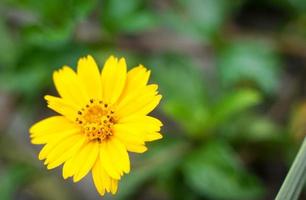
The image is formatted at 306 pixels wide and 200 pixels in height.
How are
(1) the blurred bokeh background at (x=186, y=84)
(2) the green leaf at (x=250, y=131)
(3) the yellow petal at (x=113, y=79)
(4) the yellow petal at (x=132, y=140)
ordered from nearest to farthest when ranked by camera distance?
1. (4) the yellow petal at (x=132, y=140)
2. (3) the yellow petal at (x=113, y=79)
3. (1) the blurred bokeh background at (x=186, y=84)
4. (2) the green leaf at (x=250, y=131)

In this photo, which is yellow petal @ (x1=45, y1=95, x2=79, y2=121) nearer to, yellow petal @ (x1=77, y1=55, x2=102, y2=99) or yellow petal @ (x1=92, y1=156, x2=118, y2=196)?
yellow petal @ (x1=77, y1=55, x2=102, y2=99)

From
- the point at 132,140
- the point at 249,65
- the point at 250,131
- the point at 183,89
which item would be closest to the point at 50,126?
the point at 132,140

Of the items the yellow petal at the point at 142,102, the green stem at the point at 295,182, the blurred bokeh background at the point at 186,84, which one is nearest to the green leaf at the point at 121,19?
the blurred bokeh background at the point at 186,84

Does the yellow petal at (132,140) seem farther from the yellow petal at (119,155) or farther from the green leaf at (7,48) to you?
the green leaf at (7,48)

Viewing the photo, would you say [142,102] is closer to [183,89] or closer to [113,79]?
[113,79]

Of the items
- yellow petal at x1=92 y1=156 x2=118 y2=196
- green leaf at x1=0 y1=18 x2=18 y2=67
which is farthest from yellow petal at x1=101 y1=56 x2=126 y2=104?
green leaf at x1=0 y1=18 x2=18 y2=67

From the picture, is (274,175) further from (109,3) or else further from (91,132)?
(91,132)

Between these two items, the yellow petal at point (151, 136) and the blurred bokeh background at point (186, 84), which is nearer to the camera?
the yellow petal at point (151, 136)

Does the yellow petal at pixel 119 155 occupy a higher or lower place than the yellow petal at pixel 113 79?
lower
